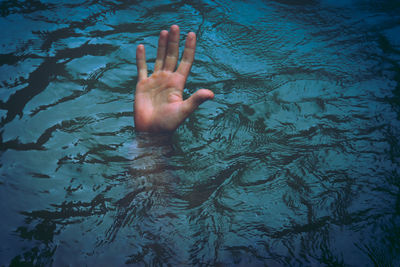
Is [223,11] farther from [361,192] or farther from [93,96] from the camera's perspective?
[361,192]

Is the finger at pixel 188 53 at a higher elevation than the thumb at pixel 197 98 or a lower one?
higher

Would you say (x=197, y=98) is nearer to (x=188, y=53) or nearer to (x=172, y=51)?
(x=188, y=53)

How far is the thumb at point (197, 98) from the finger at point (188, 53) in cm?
38

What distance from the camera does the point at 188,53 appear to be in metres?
1.90

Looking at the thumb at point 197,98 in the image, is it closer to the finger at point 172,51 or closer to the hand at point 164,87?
the hand at point 164,87

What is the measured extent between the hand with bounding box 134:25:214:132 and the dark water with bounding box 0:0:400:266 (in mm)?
190

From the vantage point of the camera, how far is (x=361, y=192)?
6.18 feet

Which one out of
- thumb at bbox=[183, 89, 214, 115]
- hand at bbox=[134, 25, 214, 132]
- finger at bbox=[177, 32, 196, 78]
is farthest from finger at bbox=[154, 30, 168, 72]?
thumb at bbox=[183, 89, 214, 115]

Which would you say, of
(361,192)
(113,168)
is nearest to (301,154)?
(361,192)

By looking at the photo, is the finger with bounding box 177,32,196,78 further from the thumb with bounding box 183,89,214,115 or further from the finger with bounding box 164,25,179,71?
the thumb with bounding box 183,89,214,115

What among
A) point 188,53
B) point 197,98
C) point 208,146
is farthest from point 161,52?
point 208,146

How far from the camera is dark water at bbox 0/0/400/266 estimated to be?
156cm

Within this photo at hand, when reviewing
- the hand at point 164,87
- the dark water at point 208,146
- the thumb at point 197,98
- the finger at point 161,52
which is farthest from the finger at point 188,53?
the dark water at point 208,146

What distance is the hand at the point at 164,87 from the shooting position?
6.07ft
